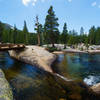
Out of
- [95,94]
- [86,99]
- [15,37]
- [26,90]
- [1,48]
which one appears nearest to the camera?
[86,99]

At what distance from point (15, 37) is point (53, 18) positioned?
29734 millimetres

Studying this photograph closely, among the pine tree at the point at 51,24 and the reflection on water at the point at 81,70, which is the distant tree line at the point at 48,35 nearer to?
the pine tree at the point at 51,24

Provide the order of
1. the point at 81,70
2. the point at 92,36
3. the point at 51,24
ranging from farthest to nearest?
the point at 92,36
the point at 51,24
the point at 81,70

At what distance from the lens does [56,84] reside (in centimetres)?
659

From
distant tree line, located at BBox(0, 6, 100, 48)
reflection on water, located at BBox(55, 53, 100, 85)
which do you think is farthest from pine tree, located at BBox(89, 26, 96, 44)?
reflection on water, located at BBox(55, 53, 100, 85)

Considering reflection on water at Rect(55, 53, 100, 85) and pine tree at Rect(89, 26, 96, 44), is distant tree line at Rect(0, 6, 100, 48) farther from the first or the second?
reflection on water at Rect(55, 53, 100, 85)

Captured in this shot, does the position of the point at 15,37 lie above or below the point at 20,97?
above

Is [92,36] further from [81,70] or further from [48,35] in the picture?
[81,70]

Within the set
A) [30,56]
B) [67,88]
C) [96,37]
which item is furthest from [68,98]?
[96,37]

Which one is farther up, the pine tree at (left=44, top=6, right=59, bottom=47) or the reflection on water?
the pine tree at (left=44, top=6, right=59, bottom=47)

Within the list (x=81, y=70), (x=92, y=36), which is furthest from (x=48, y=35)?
(x=92, y=36)

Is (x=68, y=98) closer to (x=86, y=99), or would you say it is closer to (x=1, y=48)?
(x=86, y=99)

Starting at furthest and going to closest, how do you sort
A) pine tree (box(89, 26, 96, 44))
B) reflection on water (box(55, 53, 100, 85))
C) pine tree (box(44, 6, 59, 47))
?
1. pine tree (box(89, 26, 96, 44))
2. pine tree (box(44, 6, 59, 47))
3. reflection on water (box(55, 53, 100, 85))

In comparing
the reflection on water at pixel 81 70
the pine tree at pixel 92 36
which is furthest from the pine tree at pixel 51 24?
the pine tree at pixel 92 36
